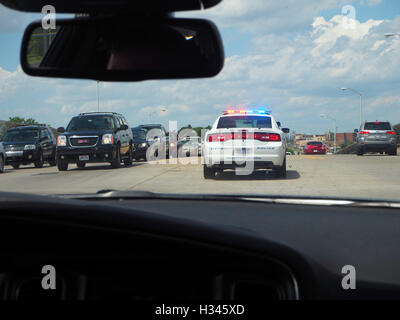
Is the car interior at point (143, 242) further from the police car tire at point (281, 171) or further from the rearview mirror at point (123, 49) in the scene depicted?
the police car tire at point (281, 171)

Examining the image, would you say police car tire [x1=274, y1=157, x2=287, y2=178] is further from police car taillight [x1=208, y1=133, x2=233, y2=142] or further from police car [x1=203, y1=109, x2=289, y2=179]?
police car taillight [x1=208, y1=133, x2=233, y2=142]

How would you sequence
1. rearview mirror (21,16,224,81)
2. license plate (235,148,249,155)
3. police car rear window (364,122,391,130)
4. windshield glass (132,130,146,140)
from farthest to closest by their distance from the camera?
police car rear window (364,122,391,130)
windshield glass (132,130,146,140)
license plate (235,148,249,155)
rearview mirror (21,16,224,81)

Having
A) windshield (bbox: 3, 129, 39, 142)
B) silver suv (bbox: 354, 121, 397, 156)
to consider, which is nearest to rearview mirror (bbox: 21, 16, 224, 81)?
windshield (bbox: 3, 129, 39, 142)

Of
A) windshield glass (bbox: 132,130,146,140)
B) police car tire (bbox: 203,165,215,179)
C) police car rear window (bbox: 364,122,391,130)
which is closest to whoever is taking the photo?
police car tire (bbox: 203,165,215,179)

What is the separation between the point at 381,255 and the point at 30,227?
1588 mm

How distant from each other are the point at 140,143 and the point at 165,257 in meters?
21.3

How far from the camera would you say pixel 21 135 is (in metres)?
22.5

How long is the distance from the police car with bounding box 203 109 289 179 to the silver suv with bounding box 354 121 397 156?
16511 mm

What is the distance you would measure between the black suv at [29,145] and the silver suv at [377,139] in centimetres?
1560

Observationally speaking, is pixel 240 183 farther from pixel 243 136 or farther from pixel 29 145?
pixel 29 145

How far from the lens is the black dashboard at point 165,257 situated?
2053mm

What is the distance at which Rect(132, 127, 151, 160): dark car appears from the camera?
2273 centimetres

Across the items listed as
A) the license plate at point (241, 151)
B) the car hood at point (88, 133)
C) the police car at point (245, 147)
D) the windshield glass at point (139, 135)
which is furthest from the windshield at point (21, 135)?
the license plate at point (241, 151)
